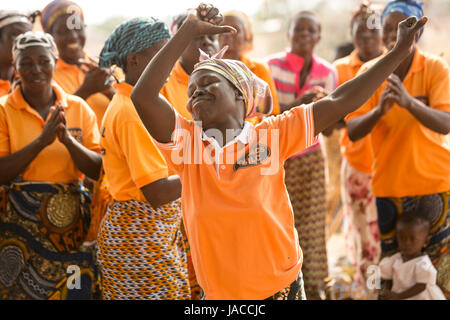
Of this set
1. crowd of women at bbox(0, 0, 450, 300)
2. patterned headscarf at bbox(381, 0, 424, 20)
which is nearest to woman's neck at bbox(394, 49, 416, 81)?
crowd of women at bbox(0, 0, 450, 300)

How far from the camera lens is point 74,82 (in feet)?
16.6

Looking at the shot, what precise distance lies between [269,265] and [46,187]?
6.06 feet

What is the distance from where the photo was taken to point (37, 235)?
3873 millimetres

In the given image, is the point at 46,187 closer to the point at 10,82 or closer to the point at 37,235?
the point at 37,235

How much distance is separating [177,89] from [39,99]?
3.03ft

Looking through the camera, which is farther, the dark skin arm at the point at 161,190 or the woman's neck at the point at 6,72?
the woman's neck at the point at 6,72

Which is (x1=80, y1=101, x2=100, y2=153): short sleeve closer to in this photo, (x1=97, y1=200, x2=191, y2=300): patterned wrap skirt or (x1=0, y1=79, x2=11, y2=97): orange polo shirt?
(x1=97, y1=200, x2=191, y2=300): patterned wrap skirt

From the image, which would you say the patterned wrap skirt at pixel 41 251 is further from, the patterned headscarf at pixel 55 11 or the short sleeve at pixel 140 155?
the patterned headscarf at pixel 55 11

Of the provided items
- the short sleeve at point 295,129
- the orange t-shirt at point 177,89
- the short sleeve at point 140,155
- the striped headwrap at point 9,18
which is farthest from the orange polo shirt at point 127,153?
the striped headwrap at point 9,18

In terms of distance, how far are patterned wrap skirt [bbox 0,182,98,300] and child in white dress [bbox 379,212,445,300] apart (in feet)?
6.98

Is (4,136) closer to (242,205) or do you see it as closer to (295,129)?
(242,205)

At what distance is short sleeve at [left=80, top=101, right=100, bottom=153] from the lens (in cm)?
402

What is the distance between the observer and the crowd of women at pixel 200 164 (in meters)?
2.59

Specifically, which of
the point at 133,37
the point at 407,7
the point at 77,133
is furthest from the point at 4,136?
the point at 407,7
